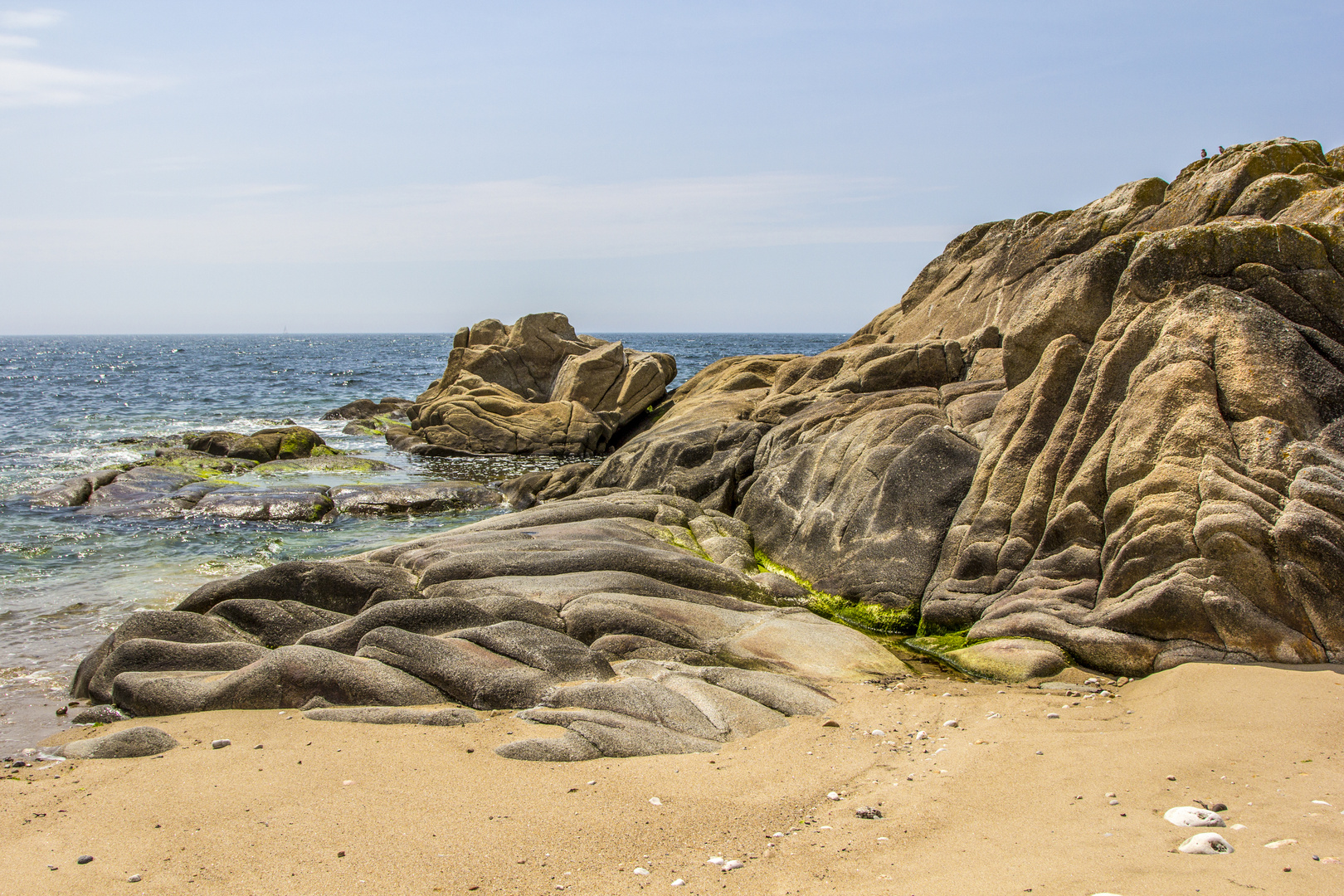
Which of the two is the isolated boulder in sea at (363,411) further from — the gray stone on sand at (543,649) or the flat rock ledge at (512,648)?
the gray stone on sand at (543,649)

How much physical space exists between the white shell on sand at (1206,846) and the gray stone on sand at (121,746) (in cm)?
767

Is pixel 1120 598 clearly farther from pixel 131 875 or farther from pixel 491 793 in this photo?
pixel 131 875

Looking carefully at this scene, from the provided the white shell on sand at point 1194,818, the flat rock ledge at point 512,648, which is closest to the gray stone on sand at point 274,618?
the flat rock ledge at point 512,648

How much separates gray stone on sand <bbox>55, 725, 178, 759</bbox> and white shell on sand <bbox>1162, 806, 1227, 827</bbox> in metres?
7.72

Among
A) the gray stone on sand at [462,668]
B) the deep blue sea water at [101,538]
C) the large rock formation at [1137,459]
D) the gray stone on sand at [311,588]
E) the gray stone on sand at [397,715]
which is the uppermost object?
the large rock formation at [1137,459]

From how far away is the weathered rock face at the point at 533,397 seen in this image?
32.3 m

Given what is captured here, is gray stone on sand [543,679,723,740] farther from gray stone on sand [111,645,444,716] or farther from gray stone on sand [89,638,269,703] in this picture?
gray stone on sand [89,638,269,703]

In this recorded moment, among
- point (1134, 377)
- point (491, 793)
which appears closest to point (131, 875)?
point (491, 793)

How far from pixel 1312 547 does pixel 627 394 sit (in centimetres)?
2676

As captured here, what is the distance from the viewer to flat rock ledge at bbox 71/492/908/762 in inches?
309

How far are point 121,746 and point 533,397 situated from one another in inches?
1237

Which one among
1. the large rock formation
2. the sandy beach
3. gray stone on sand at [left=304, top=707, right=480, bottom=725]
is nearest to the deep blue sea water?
gray stone on sand at [left=304, top=707, right=480, bottom=725]

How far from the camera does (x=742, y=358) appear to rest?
28.6 metres

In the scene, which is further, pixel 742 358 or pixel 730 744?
pixel 742 358
